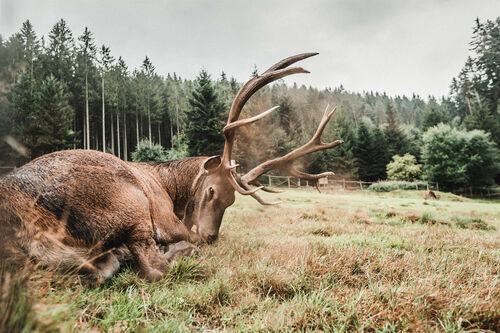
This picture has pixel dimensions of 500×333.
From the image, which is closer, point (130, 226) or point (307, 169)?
point (130, 226)

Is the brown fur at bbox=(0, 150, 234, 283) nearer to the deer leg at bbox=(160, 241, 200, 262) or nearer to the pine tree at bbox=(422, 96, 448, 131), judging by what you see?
the deer leg at bbox=(160, 241, 200, 262)

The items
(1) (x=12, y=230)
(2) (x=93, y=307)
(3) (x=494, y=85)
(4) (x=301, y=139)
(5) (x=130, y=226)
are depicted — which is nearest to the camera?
(2) (x=93, y=307)

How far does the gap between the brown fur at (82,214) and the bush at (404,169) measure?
1512 inches

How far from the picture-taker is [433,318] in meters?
1.41

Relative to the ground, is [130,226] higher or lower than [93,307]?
higher

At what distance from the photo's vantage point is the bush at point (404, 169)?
33094mm

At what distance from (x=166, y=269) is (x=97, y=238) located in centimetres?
62

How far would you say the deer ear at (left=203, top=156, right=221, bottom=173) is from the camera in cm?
351

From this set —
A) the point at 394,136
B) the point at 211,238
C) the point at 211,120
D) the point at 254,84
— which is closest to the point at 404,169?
the point at 394,136

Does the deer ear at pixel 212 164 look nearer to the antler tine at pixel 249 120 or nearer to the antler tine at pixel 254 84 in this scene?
the antler tine at pixel 254 84

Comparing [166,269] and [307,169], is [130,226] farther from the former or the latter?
[307,169]

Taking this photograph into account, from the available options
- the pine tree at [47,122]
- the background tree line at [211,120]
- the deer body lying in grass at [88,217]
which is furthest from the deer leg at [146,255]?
the pine tree at [47,122]

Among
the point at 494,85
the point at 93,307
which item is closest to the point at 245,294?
the point at 93,307

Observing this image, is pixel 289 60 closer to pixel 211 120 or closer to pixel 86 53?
pixel 211 120
